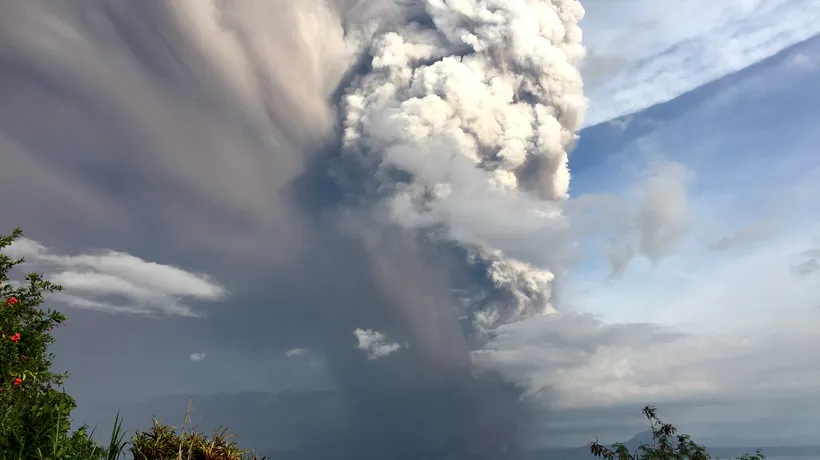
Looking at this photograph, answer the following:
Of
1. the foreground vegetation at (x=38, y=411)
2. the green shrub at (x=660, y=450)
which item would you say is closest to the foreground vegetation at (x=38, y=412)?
the foreground vegetation at (x=38, y=411)

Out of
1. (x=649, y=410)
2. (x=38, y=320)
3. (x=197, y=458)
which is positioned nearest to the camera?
(x=197, y=458)

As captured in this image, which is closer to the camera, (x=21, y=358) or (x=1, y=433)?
(x=1, y=433)

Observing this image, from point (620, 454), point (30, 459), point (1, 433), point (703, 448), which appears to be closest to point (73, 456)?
point (30, 459)

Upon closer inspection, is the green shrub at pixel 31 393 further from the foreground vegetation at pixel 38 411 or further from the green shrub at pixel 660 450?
the green shrub at pixel 660 450

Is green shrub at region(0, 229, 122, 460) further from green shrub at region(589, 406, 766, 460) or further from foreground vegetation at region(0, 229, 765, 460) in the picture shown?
green shrub at region(589, 406, 766, 460)

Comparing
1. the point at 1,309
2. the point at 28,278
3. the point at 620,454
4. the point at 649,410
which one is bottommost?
the point at 620,454

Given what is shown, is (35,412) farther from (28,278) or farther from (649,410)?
(649,410)

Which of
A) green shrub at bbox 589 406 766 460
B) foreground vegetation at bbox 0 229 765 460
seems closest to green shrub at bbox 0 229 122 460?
foreground vegetation at bbox 0 229 765 460

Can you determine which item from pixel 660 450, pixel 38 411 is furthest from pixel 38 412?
pixel 660 450

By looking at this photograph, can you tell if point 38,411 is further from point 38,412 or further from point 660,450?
point 660,450

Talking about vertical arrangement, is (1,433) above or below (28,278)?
below

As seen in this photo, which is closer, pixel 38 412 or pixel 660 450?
pixel 38 412
